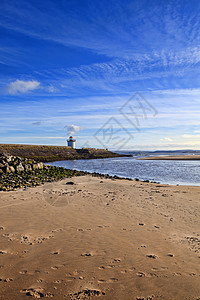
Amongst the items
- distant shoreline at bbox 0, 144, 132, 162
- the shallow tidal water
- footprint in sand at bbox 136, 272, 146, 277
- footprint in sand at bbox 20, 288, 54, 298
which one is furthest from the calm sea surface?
distant shoreline at bbox 0, 144, 132, 162

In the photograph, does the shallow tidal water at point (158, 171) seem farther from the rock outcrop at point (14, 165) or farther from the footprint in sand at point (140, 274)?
the footprint in sand at point (140, 274)

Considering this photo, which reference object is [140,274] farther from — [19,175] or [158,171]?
[158,171]

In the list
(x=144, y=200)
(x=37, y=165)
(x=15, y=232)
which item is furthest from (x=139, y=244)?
(x=37, y=165)

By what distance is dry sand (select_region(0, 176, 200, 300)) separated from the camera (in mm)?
3898

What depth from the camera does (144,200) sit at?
1107 centimetres

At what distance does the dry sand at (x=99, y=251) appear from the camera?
3.90 meters

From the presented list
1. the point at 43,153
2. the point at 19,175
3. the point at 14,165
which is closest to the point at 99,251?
the point at 19,175

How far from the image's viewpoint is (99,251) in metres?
5.33

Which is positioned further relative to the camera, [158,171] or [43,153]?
[43,153]

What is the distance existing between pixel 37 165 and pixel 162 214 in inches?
679

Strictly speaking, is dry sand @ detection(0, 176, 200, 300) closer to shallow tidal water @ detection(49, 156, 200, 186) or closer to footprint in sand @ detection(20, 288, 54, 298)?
footprint in sand @ detection(20, 288, 54, 298)

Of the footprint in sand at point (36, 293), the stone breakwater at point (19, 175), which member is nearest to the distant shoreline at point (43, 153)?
the stone breakwater at point (19, 175)

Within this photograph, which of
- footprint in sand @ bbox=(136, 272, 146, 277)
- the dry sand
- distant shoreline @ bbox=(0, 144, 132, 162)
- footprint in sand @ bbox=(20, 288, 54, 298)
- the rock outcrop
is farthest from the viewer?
distant shoreline @ bbox=(0, 144, 132, 162)

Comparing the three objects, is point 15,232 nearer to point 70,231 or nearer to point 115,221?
point 70,231
